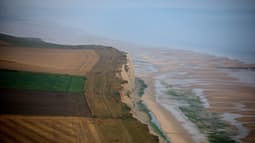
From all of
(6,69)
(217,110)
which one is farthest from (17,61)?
(217,110)

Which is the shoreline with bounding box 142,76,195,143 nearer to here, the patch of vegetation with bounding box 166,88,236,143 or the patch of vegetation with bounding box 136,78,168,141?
the patch of vegetation with bounding box 136,78,168,141

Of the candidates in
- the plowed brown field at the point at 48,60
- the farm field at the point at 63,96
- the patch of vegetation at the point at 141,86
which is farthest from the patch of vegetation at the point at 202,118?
the plowed brown field at the point at 48,60

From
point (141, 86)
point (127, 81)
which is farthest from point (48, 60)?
point (141, 86)

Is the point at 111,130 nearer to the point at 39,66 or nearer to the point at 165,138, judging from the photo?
the point at 165,138

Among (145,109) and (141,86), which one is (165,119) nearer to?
(145,109)

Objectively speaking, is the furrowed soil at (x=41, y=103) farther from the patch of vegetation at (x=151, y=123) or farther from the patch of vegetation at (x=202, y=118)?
the patch of vegetation at (x=202, y=118)

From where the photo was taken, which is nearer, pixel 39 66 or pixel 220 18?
pixel 39 66
